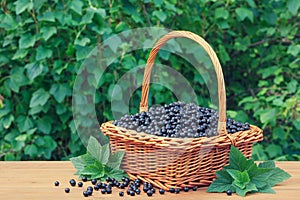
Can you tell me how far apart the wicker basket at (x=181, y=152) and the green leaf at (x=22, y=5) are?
0.88 meters

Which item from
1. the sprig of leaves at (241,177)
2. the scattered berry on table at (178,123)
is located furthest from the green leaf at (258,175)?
the scattered berry on table at (178,123)

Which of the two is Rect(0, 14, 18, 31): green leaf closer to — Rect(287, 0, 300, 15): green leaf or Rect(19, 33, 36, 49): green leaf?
Rect(19, 33, 36, 49): green leaf

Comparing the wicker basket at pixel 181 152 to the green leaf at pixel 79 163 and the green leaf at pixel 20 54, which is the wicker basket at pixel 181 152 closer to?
the green leaf at pixel 79 163

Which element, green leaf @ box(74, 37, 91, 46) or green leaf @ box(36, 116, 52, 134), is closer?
green leaf @ box(74, 37, 91, 46)

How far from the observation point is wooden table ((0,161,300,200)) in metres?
1.43

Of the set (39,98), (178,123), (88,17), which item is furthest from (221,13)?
(178,123)

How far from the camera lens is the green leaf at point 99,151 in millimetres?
1566

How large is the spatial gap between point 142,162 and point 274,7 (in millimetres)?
1429

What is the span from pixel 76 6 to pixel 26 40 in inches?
9.8

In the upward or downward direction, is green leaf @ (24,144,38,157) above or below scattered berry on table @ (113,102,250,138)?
below

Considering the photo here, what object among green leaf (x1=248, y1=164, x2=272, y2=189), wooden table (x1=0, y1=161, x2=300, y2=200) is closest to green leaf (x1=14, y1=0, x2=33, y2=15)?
wooden table (x1=0, y1=161, x2=300, y2=200)

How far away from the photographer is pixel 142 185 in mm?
1523

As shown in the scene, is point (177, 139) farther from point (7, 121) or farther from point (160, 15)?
point (7, 121)

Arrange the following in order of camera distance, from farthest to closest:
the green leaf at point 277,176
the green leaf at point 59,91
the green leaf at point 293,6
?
the green leaf at point 293,6
the green leaf at point 59,91
the green leaf at point 277,176
